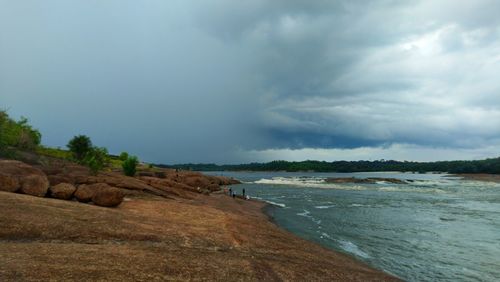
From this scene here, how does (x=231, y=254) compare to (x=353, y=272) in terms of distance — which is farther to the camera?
(x=353, y=272)

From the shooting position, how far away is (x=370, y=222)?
2009 inches

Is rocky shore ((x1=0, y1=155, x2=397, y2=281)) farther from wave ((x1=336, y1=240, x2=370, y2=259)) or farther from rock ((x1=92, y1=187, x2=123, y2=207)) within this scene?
wave ((x1=336, y1=240, x2=370, y2=259))

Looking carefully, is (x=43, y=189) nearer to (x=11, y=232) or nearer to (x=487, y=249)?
(x=11, y=232)

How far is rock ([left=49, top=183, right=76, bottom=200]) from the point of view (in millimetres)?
29734

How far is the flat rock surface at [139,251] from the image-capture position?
15523 millimetres

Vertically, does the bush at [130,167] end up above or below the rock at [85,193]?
above

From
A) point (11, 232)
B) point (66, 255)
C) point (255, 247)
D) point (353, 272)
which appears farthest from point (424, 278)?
point (11, 232)

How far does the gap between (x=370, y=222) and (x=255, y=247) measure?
1223 inches

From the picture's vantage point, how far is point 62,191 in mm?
30031

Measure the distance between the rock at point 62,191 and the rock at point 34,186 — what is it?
34.0 inches

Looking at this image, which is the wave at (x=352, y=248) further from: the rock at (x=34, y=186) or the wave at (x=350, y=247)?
the rock at (x=34, y=186)

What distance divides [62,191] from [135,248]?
14098 mm

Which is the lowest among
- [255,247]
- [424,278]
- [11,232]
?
[424,278]

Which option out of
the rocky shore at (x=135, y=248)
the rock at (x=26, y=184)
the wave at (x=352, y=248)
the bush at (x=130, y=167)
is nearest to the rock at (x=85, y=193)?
the rocky shore at (x=135, y=248)
